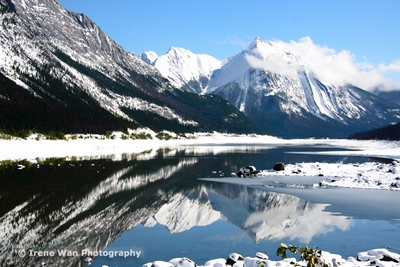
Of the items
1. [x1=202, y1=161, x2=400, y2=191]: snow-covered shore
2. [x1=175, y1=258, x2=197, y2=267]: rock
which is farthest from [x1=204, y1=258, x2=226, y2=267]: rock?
[x1=202, y1=161, x2=400, y2=191]: snow-covered shore

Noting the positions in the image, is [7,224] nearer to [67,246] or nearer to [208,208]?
[67,246]

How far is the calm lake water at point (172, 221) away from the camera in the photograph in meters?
17.6

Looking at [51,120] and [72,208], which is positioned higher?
[51,120]

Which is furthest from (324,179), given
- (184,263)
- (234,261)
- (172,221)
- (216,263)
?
(184,263)

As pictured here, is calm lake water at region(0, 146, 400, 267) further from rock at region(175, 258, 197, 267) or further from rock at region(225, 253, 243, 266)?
rock at region(175, 258, 197, 267)

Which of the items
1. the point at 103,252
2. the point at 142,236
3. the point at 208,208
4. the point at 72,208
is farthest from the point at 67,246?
the point at 208,208

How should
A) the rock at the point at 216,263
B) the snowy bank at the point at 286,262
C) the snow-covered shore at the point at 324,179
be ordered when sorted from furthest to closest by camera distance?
the snow-covered shore at the point at 324,179
the rock at the point at 216,263
the snowy bank at the point at 286,262

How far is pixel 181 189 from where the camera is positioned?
3766 cm

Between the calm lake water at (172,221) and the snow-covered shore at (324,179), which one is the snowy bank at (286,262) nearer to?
the calm lake water at (172,221)

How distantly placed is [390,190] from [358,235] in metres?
19.4

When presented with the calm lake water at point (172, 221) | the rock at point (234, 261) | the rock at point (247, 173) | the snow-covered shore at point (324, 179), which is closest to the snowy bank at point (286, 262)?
the rock at point (234, 261)

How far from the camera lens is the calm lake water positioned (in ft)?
57.6

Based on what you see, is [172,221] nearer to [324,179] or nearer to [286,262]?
[286,262]

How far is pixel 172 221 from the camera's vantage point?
24047 mm
